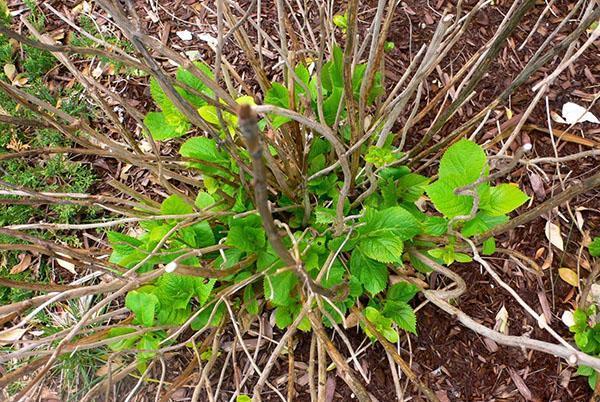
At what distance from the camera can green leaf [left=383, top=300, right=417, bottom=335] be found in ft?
4.42

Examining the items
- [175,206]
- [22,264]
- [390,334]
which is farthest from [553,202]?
[22,264]

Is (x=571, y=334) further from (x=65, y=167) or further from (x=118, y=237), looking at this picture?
(x=65, y=167)

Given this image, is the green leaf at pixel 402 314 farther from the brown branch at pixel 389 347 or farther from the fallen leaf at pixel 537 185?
the fallen leaf at pixel 537 185

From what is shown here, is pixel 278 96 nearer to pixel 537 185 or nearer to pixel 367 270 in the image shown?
pixel 367 270

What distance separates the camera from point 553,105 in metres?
1.73

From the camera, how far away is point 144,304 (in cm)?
121

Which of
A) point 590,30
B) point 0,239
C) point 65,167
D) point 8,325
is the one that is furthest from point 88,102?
point 590,30

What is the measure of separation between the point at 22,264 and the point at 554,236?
5.49ft

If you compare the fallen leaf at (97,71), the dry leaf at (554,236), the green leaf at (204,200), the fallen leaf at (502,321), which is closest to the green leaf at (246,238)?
the green leaf at (204,200)

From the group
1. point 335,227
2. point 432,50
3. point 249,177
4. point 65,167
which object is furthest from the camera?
point 65,167

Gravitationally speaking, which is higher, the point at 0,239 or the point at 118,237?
the point at 118,237

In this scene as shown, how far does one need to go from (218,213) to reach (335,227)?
0.90 ft

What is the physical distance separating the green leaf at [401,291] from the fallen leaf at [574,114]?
2.56 feet

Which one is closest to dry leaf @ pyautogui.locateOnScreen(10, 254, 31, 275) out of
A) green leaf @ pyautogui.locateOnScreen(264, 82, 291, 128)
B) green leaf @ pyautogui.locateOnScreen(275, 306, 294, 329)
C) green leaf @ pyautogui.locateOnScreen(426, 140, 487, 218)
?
green leaf @ pyautogui.locateOnScreen(275, 306, 294, 329)
